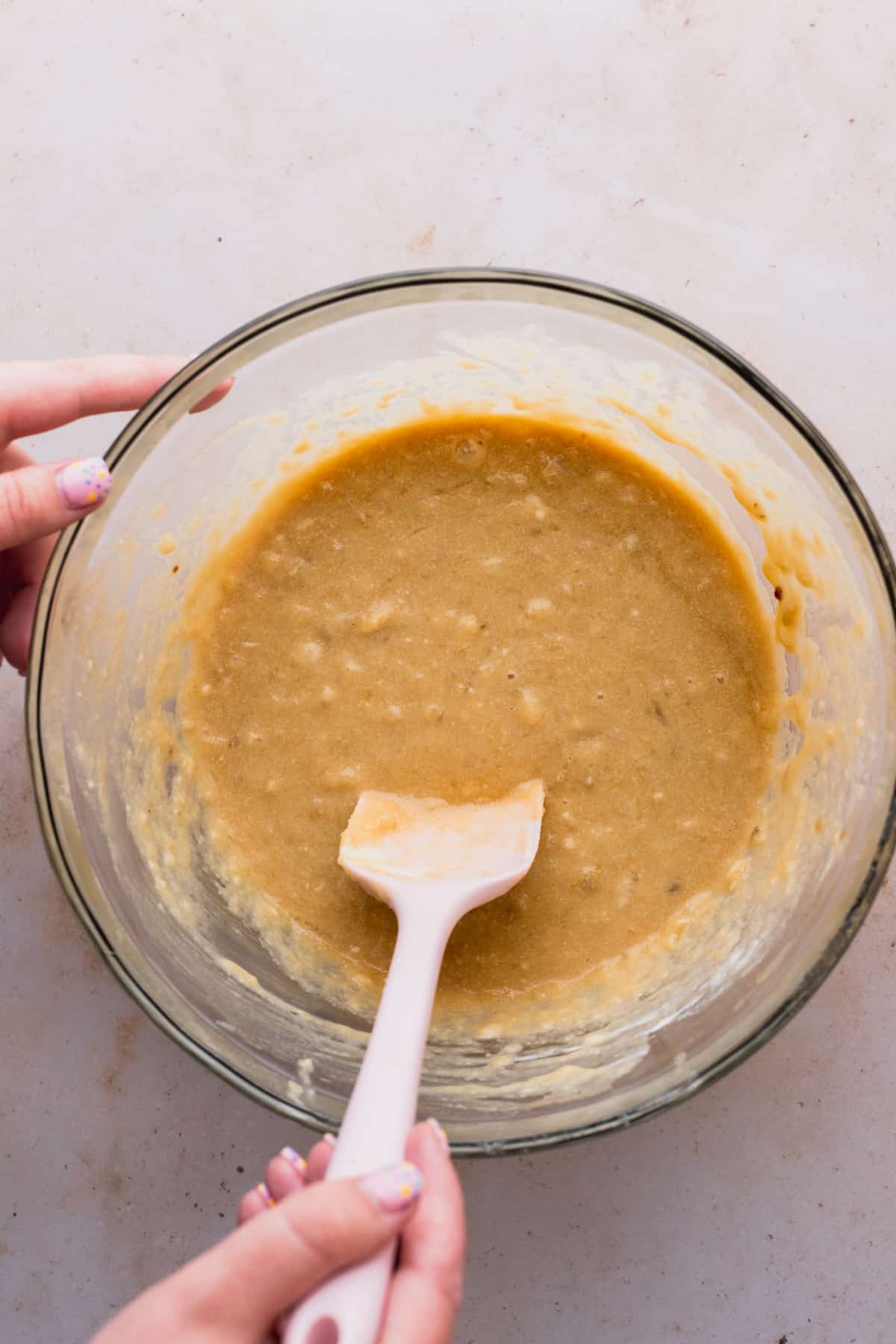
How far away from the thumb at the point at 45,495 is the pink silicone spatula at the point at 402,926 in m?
0.61

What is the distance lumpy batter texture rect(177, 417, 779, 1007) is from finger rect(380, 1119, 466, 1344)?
0.54 meters

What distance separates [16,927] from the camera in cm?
182

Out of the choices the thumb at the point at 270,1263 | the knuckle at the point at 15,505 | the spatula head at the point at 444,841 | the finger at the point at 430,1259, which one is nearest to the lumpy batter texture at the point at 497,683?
the spatula head at the point at 444,841

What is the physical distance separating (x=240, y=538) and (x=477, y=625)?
44 cm

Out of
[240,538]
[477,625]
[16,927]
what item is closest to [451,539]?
[477,625]

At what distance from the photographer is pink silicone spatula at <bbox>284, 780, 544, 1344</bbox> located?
109 centimetres

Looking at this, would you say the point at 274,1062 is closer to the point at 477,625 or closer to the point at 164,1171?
the point at 164,1171

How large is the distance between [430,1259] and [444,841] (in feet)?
1.93

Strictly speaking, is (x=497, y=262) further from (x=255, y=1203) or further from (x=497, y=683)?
(x=255, y=1203)

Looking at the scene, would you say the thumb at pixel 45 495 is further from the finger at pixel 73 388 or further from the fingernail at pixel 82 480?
the finger at pixel 73 388

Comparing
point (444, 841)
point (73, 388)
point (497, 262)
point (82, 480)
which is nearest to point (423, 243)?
point (497, 262)

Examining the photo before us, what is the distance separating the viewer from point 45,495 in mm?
1457

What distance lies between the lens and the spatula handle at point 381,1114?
1080 mm

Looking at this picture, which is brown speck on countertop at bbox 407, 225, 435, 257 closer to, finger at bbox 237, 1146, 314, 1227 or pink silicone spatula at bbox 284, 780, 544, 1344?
pink silicone spatula at bbox 284, 780, 544, 1344
